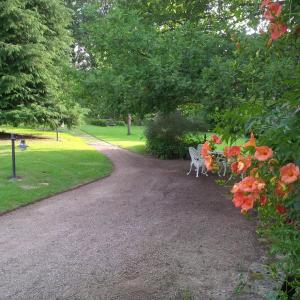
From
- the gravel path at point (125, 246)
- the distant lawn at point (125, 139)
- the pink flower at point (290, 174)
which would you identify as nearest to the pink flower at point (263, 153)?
the pink flower at point (290, 174)

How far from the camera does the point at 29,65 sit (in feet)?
67.3

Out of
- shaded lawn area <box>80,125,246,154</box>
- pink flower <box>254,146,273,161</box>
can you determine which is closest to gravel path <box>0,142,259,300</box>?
pink flower <box>254,146,273,161</box>

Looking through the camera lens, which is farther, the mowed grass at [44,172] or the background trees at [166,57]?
the mowed grass at [44,172]

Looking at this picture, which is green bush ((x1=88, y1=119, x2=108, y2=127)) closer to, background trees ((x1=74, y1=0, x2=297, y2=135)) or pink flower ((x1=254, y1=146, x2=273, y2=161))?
background trees ((x1=74, y1=0, x2=297, y2=135))

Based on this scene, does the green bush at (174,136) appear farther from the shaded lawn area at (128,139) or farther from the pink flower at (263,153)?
the pink flower at (263,153)

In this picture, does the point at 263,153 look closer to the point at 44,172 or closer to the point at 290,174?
the point at 290,174

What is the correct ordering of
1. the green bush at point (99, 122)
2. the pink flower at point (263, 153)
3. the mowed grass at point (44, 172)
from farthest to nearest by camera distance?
the green bush at point (99, 122)
the mowed grass at point (44, 172)
the pink flower at point (263, 153)

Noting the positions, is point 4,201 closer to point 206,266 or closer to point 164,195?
point 164,195

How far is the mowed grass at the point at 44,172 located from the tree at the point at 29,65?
538 centimetres

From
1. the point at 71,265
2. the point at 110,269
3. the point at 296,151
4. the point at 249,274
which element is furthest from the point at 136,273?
the point at 296,151

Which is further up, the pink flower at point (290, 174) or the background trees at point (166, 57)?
the background trees at point (166, 57)

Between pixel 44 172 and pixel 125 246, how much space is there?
6165 mm

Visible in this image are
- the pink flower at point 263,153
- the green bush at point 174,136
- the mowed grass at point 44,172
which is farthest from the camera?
the green bush at point 174,136

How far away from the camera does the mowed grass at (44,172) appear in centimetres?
819
